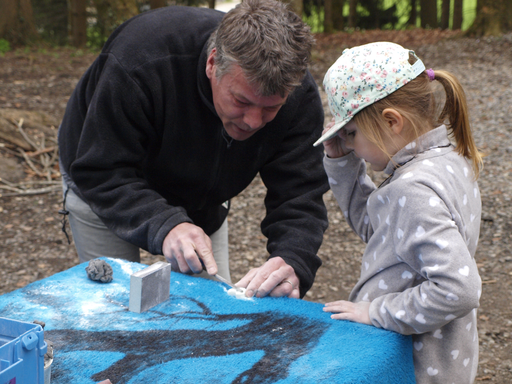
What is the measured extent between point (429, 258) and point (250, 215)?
3354 mm

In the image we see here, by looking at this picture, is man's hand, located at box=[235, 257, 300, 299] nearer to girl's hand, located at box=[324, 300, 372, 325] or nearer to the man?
the man

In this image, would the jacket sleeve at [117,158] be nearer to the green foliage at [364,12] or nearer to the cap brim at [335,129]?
the cap brim at [335,129]

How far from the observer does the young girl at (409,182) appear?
4.11ft

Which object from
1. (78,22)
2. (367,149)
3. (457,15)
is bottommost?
(457,15)

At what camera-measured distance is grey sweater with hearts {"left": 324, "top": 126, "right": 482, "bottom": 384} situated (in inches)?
46.7

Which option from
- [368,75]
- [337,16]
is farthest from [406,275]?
[337,16]

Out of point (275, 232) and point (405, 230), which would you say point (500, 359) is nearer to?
point (275, 232)

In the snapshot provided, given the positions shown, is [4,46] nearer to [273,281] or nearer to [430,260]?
[273,281]

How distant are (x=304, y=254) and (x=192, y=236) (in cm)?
41

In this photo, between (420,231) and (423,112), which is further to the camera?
(423,112)

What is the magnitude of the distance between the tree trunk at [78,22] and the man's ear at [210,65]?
9399 millimetres

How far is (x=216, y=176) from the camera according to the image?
6.75 feet

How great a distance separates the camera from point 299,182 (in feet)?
6.70

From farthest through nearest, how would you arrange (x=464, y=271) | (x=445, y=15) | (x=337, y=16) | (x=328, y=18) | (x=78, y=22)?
Result: 1. (x=445, y=15)
2. (x=337, y=16)
3. (x=328, y=18)
4. (x=78, y=22)
5. (x=464, y=271)
